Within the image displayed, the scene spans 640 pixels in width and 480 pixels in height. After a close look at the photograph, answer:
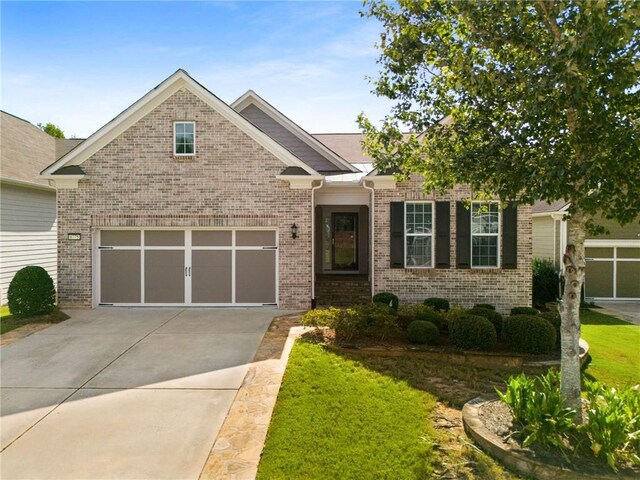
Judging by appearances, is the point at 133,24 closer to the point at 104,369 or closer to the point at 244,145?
the point at 244,145

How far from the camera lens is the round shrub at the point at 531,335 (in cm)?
790

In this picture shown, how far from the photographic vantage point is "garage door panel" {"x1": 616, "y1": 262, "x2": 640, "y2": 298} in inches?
606

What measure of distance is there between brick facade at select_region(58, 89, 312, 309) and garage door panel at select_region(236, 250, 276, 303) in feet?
1.34

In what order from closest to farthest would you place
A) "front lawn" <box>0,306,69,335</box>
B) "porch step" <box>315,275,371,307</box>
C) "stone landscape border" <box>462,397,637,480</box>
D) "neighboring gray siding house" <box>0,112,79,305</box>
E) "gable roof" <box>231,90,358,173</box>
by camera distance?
1. "stone landscape border" <box>462,397,637,480</box>
2. "front lawn" <box>0,306,69,335</box>
3. "porch step" <box>315,275,371,307</box>
4. "neighboring gray siding house" <box>0,112,79,305</box>
5. "gable roof" <box>231,90,358,173</box>

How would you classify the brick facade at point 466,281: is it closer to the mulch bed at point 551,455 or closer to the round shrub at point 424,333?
the round shrub at point 424,333

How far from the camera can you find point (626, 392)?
4801mm

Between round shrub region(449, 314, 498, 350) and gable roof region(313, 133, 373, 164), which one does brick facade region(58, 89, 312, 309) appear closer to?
gable roof region(313, 133, 373, 164)

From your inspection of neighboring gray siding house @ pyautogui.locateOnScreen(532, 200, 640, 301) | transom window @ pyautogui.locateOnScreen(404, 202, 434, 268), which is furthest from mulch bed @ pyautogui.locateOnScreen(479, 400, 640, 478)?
neighboring gray siding house @ pyautogui.locateOnScreen(532, 200, 640, 301)

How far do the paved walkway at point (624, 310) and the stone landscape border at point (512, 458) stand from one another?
32.1 ft

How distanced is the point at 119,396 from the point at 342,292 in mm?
8227

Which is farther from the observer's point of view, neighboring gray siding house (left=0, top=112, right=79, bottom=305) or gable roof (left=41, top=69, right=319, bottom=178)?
neighboring gray siding house (left=0, top=112, right=79, bottom=305)

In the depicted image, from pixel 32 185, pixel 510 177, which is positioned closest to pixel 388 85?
pixel 510 177

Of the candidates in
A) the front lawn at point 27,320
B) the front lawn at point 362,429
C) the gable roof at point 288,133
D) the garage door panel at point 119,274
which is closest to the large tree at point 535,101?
the front lawn at point 362,429

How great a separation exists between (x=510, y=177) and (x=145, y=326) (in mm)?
8498
